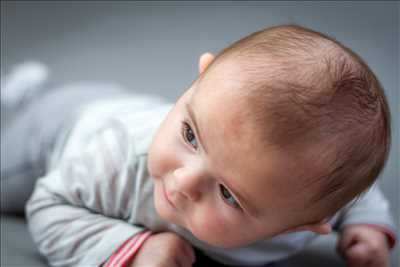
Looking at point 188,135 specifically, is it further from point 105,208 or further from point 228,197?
point 105,208

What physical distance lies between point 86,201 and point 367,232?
1.53 feet

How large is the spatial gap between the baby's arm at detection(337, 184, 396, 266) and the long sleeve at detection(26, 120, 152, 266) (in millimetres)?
351

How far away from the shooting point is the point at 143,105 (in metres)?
1.14

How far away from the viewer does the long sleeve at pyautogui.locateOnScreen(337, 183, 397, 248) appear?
1018mm

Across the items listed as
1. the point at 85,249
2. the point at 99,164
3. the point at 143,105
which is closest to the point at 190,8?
the point at 143,105

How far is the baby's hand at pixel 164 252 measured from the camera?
2.67 feet

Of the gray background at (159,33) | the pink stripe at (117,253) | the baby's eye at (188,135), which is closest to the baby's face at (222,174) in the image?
the baby's eye at (188,135)

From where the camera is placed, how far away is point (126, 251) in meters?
0.84

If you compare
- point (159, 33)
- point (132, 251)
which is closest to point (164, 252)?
point (132, 251)

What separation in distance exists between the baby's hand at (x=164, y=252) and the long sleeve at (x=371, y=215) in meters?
0.32

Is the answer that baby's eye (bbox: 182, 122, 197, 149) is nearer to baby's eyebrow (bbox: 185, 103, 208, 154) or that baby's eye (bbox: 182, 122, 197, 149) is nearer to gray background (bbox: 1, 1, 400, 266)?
baby's eyebrow (bbox: 185, 103, 208, 154)

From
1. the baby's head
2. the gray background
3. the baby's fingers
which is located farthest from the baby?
the gray background

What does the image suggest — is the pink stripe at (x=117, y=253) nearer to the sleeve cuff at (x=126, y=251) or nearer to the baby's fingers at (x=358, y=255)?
the sleeve cuff at (x=126, y=251)

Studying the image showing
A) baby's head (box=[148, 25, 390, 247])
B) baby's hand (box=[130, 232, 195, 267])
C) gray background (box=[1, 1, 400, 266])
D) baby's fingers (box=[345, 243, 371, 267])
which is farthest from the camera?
gray background (box=[1, 1, 400, 266])
